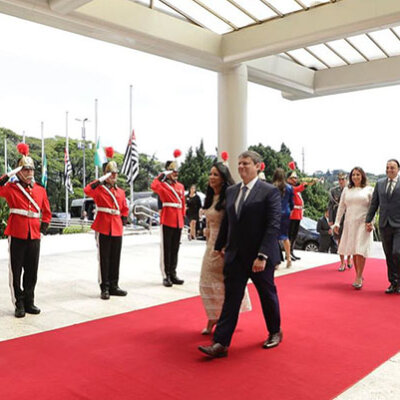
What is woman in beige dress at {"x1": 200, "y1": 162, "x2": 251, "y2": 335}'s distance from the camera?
416cm

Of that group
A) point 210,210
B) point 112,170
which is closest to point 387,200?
point 210,210

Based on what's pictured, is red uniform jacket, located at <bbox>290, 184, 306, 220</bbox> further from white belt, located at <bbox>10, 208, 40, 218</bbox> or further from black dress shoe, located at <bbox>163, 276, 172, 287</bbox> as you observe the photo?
white belt, located at <bbox>10, 208, 40, 218</bbox>

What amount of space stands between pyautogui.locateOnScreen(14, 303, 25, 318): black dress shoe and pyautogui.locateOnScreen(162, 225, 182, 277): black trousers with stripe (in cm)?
213

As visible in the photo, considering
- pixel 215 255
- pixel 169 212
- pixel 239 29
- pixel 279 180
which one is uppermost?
pixel 239 29

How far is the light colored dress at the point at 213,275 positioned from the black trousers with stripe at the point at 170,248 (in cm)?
248

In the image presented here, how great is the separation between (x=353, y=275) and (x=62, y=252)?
18.3 ft

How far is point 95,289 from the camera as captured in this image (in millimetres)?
6344

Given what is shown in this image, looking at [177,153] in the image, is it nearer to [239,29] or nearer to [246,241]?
[246,241]

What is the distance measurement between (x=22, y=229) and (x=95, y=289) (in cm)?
167

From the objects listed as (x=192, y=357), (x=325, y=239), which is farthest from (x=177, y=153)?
(x=325, y=239)

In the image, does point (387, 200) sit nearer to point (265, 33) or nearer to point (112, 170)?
point (112, 170)

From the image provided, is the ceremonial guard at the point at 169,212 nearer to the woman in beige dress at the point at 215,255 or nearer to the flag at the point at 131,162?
the woman in beige dress at the point at 215,255

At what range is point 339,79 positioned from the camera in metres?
13.2

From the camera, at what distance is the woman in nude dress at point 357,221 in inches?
249
